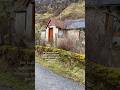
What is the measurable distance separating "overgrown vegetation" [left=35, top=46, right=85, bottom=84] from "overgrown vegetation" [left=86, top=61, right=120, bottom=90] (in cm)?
37

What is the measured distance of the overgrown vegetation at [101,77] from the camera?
5441mm

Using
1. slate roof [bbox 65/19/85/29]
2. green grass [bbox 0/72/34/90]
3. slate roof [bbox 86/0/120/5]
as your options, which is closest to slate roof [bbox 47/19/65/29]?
slate roof [bbox 65/19/85/29]

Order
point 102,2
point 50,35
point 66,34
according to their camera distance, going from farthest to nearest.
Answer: point 50,35
point 66,34
point 102,2

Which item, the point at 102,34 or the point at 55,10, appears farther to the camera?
the point at 55,10

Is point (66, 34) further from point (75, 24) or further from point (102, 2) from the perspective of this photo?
point (102, 2)

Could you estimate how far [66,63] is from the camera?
631cm

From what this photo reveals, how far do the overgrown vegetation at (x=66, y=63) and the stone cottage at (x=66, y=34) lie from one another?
0.46 ft

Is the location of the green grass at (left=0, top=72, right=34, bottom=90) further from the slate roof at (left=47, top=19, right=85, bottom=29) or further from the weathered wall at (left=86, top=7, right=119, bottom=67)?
the slate roof at (left=47, top=19, right=85, bottom=29)

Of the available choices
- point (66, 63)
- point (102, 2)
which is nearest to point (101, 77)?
point (66, 63)

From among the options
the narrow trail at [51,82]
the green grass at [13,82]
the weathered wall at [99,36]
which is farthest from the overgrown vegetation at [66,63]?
the green grass at [13,82]

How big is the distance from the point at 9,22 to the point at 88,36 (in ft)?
4.97

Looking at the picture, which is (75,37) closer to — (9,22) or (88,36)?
(88,36)

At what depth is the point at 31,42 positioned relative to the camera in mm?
5711

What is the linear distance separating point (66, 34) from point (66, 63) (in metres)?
0.61
